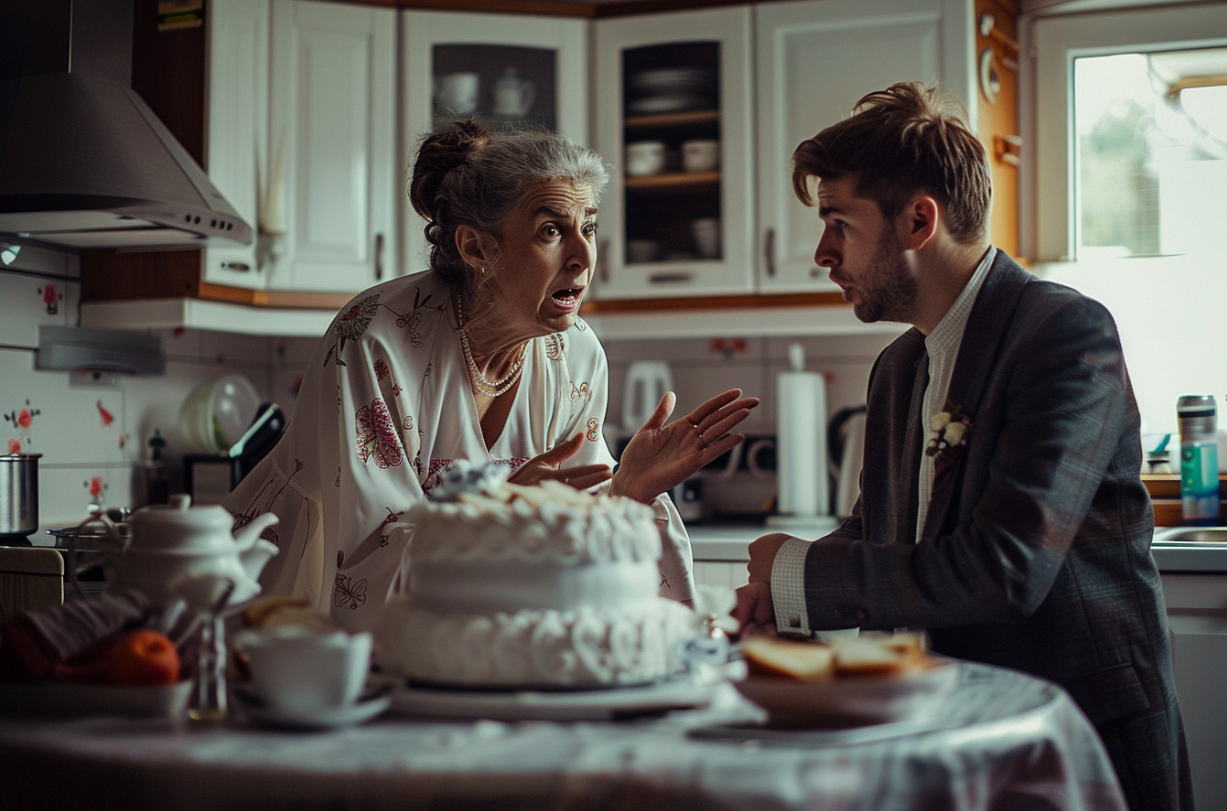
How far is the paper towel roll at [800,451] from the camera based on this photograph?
9.73 feet

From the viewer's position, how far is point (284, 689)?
82 cm

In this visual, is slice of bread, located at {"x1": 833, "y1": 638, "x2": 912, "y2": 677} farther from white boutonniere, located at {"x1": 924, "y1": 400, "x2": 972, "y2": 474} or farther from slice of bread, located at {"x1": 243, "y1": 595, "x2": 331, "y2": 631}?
white boutonniere, located at {"x1": 924, "y1": 400, "x2": 972, "y2": 474}

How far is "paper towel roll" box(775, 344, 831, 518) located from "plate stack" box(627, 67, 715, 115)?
0.76 meters

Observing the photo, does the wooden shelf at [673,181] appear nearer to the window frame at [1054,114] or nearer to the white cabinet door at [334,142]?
the white cabinet door at [334,142]

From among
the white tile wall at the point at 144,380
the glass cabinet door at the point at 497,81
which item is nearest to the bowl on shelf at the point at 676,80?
the glass cabinet door at the point at 497,81

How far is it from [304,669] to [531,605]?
178 millimetres

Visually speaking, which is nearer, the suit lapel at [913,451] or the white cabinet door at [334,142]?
the suit lapel at [913,451]

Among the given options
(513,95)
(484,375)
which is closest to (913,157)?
(484,375)

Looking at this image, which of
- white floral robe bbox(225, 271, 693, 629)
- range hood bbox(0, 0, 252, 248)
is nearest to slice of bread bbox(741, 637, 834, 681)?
white floral robe bbox(225, 271, 693, 629)

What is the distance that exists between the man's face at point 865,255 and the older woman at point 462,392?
A: 0.75 ft

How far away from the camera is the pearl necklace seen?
5.84ft

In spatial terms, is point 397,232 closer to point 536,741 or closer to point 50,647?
point 50,647

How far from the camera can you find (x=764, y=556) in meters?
1.34

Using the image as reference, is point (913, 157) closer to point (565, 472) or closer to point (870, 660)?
point (565, 472)
